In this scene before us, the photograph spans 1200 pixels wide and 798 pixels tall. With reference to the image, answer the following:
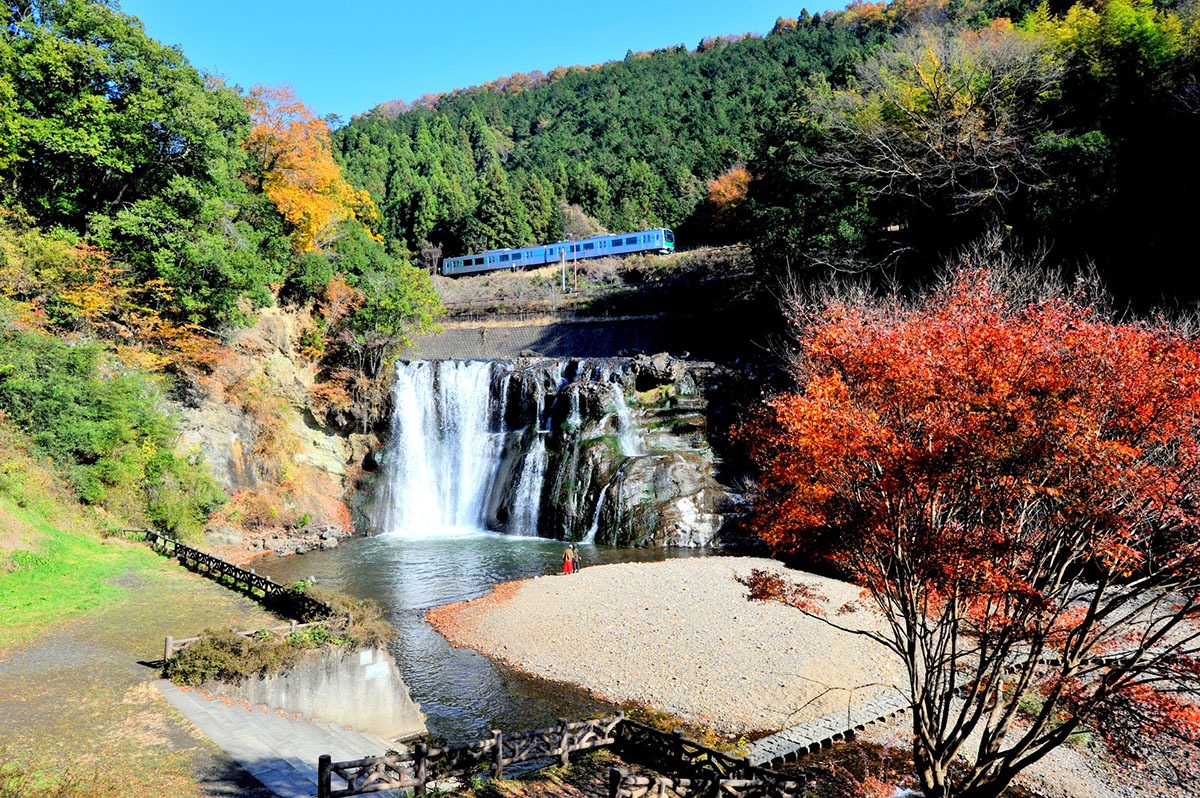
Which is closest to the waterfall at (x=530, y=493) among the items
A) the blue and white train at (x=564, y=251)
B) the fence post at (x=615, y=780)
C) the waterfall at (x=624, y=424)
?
Result: the waterfall at (x=624, y=424)

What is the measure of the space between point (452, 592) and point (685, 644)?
8.83 meters

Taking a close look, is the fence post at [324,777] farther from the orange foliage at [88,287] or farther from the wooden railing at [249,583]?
the orange foliage at [88,287]

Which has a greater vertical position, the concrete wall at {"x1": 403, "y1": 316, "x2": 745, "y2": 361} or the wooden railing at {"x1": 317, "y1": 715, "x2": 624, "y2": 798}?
the concrete wall at {"x1": 403, "y1": 316, "x2": 745, "y2": 361}

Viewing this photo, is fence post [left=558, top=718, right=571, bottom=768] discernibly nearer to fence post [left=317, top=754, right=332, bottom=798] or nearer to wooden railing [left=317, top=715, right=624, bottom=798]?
wooden railing [left=317, top=715, right=624, bottom=798]

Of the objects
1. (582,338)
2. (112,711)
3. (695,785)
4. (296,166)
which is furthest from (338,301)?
(695,785)

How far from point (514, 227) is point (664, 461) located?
46571mm

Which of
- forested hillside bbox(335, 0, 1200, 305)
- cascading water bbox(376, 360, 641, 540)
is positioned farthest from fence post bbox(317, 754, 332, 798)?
forested hillside bbox(335, 0, 1200, 305)

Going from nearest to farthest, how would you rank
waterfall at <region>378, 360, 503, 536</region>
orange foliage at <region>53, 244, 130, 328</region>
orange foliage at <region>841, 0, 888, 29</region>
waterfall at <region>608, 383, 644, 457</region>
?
orange foliage at <region>53, 244, 130, 328</region> < waterfall at <region>608, 383, 644, 457</region> < waterfall at <region>378, 360, 503, 536</region> < orange foliage at <region>841, 0, 888, 29</region>

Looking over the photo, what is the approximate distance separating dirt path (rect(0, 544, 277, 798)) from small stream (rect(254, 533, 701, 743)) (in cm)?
403

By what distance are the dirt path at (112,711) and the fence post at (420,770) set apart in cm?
185

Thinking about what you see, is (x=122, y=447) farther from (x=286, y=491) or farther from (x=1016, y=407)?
(x=1016, y=407)

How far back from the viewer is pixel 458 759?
9508 millimetres

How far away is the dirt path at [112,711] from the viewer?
8.45 meters

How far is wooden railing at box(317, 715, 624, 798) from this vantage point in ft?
28.0
